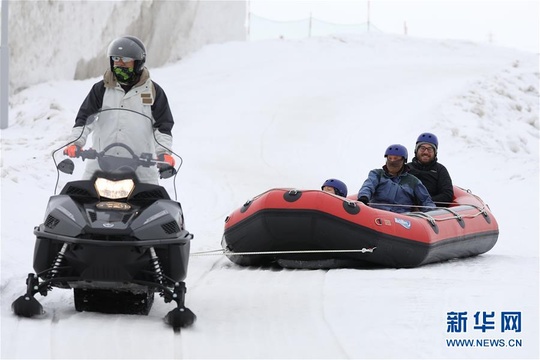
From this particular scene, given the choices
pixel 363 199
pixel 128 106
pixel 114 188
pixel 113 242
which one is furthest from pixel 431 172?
pixel 113 242

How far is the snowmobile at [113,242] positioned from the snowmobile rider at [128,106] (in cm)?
22

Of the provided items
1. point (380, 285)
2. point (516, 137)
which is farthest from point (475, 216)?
point (516, 137)

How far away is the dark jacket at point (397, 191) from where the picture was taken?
10.1 m

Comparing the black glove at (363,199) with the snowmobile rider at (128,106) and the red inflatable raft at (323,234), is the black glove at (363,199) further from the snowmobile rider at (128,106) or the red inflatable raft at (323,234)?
→ the snowmobile rider at (128,106)

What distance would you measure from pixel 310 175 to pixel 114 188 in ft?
36.4

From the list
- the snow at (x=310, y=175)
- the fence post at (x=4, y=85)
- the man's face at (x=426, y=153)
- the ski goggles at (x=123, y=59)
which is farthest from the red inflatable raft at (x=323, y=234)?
the fence post at (x=4, y=85)

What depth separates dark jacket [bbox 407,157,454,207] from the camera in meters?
11.0

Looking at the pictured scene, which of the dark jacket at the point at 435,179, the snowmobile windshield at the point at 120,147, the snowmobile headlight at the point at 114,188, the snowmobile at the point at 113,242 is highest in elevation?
the snowmobile windshield at the point at 120,147

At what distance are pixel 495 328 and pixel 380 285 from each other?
1611 mm

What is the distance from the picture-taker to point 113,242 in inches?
228

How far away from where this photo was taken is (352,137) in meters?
21.3

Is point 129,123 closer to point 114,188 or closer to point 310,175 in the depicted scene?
point 114,188

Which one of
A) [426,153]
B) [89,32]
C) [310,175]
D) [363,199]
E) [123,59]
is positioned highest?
[123,59]

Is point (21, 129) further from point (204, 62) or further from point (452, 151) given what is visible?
point (204, 62)
